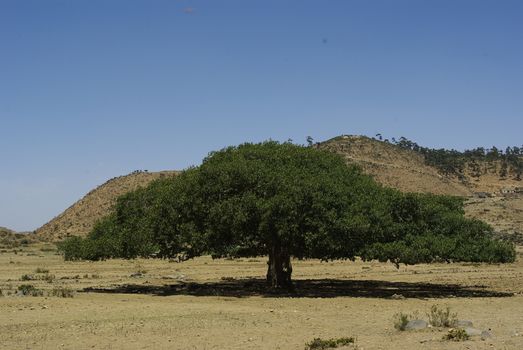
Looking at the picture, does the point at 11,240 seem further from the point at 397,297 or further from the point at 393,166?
the point at 397,297

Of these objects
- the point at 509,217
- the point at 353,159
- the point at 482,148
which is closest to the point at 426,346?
the point at 509,217

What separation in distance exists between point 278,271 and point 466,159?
151001 mm

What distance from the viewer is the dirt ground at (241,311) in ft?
55.2

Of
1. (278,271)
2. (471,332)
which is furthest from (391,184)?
(471,332)

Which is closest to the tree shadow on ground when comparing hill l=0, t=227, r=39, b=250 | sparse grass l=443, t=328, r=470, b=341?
sparse grass l=443, t=328, r=470, b=341

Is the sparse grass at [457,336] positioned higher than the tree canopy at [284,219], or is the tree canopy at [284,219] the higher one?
the tree canopy at [284,219]

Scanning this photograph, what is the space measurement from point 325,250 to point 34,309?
11.8 m

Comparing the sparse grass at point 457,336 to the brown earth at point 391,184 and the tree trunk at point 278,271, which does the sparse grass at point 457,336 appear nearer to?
the tree trunk at point 278,271

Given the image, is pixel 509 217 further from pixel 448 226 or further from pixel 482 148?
pixel 482 148

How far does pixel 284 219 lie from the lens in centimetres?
2664

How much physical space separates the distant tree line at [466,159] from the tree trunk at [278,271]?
132517mm

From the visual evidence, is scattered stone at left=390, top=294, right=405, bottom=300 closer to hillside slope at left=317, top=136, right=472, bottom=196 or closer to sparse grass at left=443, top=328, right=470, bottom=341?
sparse grass at left=443, top=328, right=470, bottom=341

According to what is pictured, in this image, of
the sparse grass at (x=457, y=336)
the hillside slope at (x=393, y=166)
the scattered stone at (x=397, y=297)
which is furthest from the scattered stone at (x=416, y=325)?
the hillside slope at (x=393, y=166)

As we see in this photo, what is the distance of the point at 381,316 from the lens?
22.1 m
